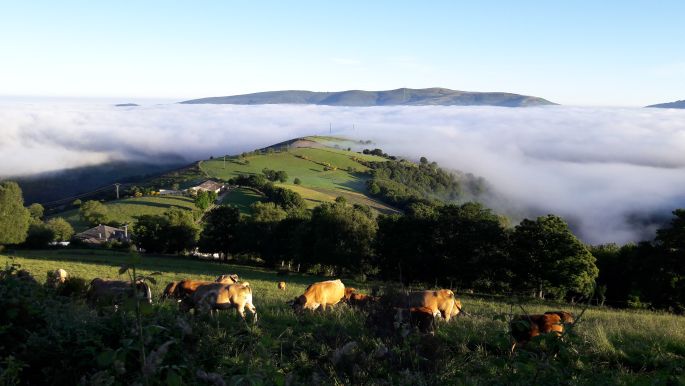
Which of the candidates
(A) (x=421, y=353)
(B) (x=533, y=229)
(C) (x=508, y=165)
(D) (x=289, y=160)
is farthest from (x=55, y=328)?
(C) (x=508, y=165)

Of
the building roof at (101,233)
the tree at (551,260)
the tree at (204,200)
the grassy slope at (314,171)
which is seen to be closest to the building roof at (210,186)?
the grassy slope at (314,171)

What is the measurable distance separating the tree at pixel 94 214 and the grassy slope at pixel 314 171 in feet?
116

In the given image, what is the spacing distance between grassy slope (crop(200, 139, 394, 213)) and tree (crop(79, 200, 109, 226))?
116 ft

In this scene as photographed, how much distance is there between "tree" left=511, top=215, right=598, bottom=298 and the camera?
35.7 meters

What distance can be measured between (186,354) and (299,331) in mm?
6491

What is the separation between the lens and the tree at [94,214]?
91.0 meters

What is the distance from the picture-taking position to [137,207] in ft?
333

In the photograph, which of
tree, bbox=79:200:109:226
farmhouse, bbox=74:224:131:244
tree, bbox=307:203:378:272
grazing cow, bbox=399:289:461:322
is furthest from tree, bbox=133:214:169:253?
grazing cow, bbox=399:289:461:322

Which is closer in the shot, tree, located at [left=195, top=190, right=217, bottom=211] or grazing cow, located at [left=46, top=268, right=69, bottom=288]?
grazing cow, located at [left=46, top=268, right=69, bottom=288]

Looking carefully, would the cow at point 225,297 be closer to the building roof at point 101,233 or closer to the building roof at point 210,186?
the building roof at point 101,233

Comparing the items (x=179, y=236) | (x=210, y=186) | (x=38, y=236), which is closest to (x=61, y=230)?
(x=38, y=236)

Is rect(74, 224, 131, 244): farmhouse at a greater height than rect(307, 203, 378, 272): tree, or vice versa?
rect(307, 203, 378, 272): tree

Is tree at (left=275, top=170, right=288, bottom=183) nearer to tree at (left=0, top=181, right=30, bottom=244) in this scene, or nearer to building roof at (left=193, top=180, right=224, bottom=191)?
building roof at (left=193, top=180, right=224, bottom=191)

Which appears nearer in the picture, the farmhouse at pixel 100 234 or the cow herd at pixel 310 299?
the cow herd at pixel 310 299
